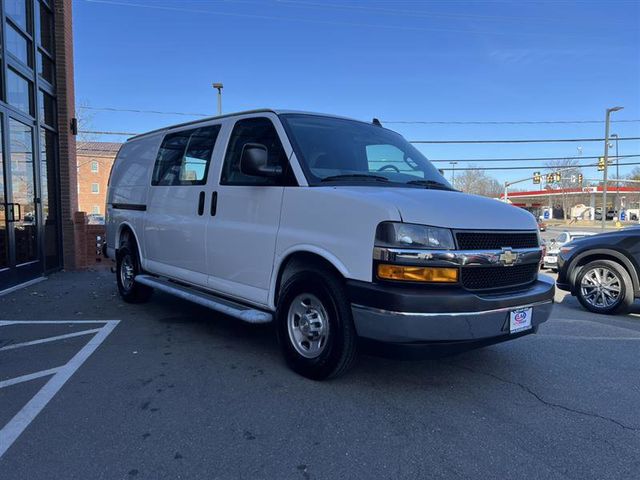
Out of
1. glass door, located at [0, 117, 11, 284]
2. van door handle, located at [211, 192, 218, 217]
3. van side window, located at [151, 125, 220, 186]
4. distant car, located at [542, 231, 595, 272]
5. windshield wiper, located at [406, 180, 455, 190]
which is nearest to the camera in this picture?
windshield wiper, located at [406, 180, 455, 190]

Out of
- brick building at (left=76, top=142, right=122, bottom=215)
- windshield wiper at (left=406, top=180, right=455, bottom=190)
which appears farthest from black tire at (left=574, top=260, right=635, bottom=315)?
brick building at (left=76, top=142, right=122, bottom=215)

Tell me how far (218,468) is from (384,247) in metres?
1.62

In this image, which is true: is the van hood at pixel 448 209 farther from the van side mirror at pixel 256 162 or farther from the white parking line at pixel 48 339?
the white parking line at pixel 48 339

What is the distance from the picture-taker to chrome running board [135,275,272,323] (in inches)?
157

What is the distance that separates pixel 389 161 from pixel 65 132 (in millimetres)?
8688

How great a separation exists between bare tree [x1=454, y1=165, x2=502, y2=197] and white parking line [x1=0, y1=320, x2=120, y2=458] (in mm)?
69239

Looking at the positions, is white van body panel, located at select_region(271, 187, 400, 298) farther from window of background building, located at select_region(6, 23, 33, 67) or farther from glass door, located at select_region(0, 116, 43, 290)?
window of background building, located at select_region(6, 23, 33, 67)

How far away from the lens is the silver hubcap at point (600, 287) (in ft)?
21.7

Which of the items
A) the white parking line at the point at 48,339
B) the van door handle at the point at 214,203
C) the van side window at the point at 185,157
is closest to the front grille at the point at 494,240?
the van door handle at the point at 214,203

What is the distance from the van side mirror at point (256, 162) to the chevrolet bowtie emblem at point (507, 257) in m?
1.84

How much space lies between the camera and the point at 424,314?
307 cm

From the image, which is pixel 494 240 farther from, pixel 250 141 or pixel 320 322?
pixel 250 141

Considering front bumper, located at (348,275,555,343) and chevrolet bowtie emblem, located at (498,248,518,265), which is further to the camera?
chevrolet bowtie emblem, located at (498,248,518,265)

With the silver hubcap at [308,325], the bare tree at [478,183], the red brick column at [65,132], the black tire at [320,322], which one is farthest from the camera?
the bare tree at [478,183]
